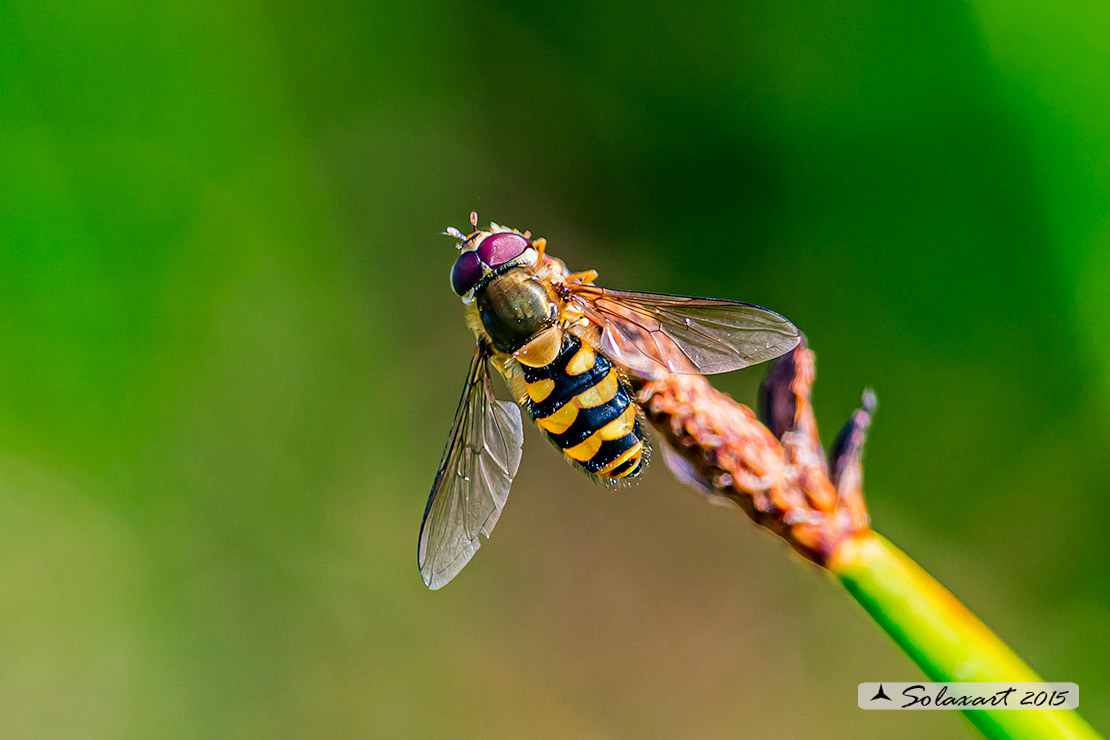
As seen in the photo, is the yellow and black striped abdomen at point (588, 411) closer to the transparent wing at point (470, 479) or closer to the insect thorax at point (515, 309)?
the insect thorax at point (515, 309)

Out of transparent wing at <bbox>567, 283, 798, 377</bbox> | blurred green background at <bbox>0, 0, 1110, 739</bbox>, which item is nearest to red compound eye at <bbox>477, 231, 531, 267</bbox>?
transparent wing at <bbox>567, 283, 798, 377</bbox>

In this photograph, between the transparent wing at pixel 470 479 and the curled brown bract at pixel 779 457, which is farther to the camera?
the transparent wing at pixel 470 479

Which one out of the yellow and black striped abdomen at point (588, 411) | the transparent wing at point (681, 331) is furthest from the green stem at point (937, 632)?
the yellow and black striped abdomen at point (588, 411)

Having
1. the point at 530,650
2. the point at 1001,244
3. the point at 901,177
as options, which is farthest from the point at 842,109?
the point at 530,650

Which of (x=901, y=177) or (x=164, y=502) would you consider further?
(x=164, y=502)

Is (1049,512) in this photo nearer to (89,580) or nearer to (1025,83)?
(1025,83)
